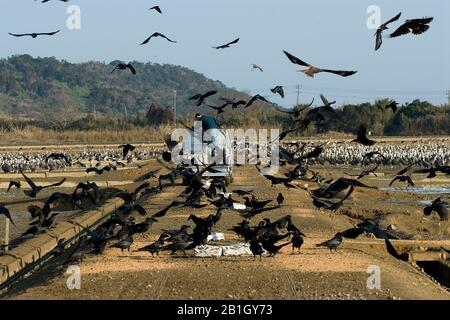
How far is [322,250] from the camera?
15211 mm

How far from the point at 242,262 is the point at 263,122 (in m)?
72.7

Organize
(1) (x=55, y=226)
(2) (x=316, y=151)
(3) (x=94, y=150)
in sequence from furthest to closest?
(3) (x=94, y=150), (1) (x=55, y=226), (2) (x=316, y=151)

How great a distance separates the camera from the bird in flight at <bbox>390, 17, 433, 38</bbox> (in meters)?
10.6

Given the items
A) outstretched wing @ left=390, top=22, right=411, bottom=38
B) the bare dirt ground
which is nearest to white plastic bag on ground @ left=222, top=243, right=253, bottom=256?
the bare dirt ground

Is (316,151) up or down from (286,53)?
down

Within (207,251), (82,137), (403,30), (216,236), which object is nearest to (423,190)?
(216,236)

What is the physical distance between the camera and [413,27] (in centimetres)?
1076

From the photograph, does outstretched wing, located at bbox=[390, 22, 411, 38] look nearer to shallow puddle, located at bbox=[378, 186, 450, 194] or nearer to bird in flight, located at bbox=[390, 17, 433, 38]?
bird in flight, located at bbox=[390, 17, 433, 38]

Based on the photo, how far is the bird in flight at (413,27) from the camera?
10625 millimetres

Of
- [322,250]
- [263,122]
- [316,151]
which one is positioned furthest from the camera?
[263,122]

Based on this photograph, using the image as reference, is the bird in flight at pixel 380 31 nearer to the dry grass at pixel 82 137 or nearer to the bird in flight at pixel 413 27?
the bird in flight at pixel 413 27

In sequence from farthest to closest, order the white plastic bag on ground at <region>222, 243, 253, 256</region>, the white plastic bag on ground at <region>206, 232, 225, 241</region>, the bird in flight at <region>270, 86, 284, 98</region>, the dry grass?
the dry grass
the white plastic bag on ground at <region>206, 232, 225, 241</region>
the white plastic bag on ground at <region>222, 243, 253, 256</region>
the bird in flight at <region>270, 86, 284, 98</region>
